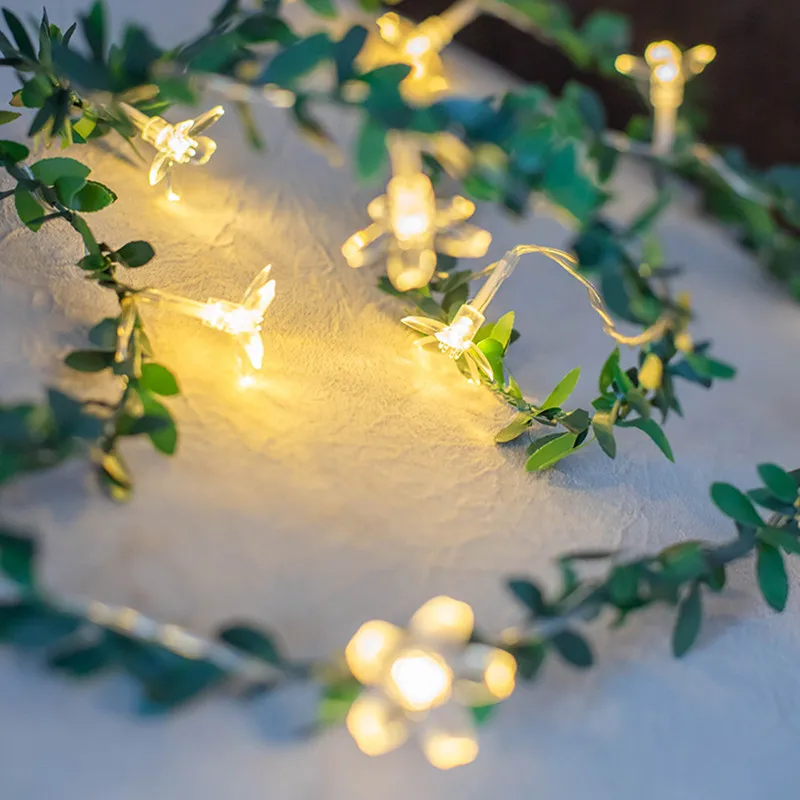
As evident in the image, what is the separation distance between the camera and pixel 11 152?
0.54m

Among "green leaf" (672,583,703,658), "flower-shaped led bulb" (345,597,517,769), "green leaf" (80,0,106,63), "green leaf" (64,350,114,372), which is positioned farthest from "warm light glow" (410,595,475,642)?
"green leaf" (80,0,106,63)

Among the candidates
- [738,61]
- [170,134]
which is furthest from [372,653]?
[738,61]

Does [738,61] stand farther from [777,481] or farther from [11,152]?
[11,152]

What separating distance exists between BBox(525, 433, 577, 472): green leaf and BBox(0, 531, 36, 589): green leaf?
289mm

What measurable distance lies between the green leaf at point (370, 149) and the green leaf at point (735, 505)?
0.25 meters

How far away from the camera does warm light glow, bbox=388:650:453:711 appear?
14.3 inches

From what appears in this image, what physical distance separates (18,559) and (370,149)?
22 cm

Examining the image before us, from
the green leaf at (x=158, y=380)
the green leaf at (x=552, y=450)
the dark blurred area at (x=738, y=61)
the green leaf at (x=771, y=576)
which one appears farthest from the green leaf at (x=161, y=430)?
the dark blurred area at (x=738, y=61)

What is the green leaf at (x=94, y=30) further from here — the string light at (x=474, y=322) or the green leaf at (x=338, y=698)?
the green leaf at (x=338, y=698)

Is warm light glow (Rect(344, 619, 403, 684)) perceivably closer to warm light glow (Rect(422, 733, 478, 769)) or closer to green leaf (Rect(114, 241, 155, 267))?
warm light glow (Rect(422, 733, 478, 769))

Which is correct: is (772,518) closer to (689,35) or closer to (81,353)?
(81,353)

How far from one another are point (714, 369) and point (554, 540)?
14cm

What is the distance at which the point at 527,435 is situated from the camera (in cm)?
56

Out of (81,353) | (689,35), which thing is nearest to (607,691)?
(81,353)
